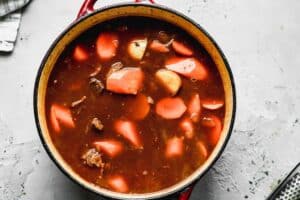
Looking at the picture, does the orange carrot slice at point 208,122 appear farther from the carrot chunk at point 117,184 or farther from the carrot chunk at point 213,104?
the carrot chunk at point 117,184

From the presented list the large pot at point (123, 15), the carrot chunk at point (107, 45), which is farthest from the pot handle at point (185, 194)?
the carrot chunk at point (107, 45)

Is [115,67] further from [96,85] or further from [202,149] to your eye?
[202,149]

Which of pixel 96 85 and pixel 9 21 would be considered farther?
pixel 9 21

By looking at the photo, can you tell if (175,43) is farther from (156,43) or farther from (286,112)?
(286,112)

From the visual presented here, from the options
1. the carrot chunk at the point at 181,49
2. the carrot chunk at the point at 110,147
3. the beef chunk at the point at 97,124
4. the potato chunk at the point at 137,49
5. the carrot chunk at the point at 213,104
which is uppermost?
the carrot chunk at the point at 181,49

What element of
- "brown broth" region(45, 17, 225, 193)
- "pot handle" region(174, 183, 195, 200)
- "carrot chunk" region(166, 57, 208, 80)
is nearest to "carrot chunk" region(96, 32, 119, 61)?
"brown broth" region(45, 17, 225, 193)

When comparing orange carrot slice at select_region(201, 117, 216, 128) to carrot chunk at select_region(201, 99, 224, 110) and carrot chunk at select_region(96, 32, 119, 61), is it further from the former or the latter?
carrot chunk at select_region(96, 32, 119, 61)

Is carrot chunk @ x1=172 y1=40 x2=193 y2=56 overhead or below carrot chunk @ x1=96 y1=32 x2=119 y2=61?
overhead

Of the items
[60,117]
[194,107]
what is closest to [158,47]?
[194,107]
